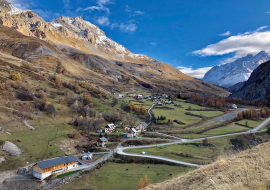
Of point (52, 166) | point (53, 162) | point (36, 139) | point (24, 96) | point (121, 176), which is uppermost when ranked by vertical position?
point (24, 96)

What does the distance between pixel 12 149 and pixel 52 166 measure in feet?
45.8

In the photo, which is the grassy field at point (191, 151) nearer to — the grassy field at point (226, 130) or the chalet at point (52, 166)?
the grassy field at point (226, 130)

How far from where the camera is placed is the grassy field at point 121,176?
34.8m

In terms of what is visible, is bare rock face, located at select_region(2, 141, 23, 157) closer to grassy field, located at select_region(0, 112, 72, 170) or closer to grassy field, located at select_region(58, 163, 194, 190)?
grassy field, located at select_region(0, 112, 72, 170)

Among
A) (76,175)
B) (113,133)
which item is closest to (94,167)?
(76,175)

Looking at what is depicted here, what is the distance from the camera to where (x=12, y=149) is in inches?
1769

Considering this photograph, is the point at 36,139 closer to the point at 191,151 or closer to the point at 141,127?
the point at 141,127

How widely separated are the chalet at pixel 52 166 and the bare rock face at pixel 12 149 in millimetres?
9659

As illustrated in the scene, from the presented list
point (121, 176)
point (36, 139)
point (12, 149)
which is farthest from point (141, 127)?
point (12, 149)

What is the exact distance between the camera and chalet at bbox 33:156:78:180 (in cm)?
3821

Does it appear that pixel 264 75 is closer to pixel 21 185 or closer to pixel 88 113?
pixel 88 113

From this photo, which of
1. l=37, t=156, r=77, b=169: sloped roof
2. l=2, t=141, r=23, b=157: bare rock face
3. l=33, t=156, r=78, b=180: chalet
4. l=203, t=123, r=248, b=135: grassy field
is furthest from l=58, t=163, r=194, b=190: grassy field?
l=203, t=123, r=248, b=135: grassy field

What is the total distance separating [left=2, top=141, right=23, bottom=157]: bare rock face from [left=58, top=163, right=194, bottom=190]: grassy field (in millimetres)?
19242

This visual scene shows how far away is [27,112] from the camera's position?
67.6 metres
